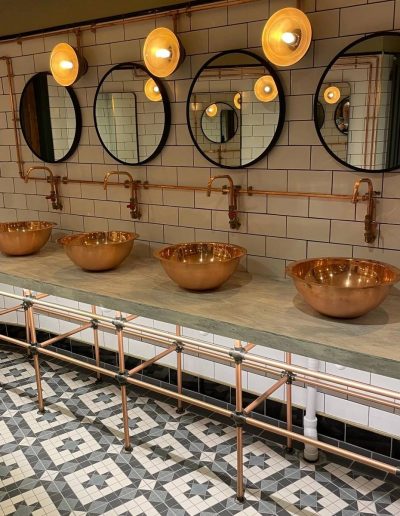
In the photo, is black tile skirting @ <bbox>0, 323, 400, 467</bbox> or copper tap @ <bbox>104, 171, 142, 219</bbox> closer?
black tile skirting @ <bbox>0, 323, 400, 467</bbox>

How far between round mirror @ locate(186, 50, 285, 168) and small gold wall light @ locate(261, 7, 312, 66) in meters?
0.16

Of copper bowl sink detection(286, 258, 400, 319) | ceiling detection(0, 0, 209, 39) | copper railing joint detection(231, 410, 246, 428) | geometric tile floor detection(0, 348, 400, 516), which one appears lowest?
geometric tile floor detection(0, 348, 400, 516)

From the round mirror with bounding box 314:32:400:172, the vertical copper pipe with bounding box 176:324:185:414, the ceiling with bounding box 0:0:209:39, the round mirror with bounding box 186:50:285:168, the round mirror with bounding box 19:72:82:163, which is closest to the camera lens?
the round mirror with bounding box 314:32:400:172

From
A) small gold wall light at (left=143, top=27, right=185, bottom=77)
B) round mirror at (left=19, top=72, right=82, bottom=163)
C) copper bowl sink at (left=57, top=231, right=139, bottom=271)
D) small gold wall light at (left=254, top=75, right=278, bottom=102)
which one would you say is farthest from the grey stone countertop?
small gold wall light at (left=143, top=27, right=185, bottom=77)

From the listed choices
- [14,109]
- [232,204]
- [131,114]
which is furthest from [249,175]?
[14,109]

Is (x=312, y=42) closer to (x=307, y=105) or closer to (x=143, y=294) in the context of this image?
(x=307, y=105)

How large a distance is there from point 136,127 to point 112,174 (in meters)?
0.33

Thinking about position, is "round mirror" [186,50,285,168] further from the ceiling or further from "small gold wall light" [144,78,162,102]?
the ceiling

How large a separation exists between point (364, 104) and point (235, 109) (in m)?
0.66

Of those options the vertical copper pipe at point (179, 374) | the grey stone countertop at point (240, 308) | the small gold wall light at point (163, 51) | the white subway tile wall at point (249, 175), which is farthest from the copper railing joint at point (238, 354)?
the small gold wall light at point (163, 51)

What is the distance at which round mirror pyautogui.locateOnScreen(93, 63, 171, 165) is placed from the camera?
9.37 feet

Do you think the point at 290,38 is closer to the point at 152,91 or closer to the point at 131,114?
the point at 152,91

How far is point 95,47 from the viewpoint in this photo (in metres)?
3.03

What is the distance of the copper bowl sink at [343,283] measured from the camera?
6.26 ft
